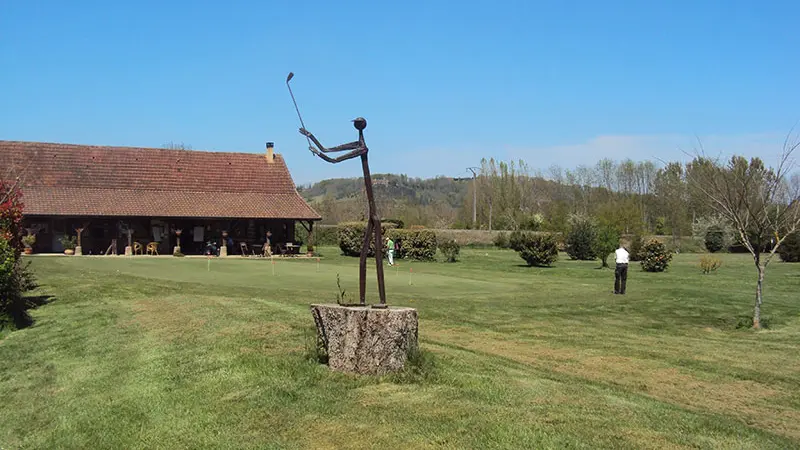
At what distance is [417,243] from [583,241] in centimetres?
1027

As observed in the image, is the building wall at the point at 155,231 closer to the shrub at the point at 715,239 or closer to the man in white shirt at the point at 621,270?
the man in white shirt at the point at 621,270

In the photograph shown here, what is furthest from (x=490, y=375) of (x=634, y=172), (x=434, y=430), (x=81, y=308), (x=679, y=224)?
(x=634, y=172)

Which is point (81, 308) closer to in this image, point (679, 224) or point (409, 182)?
point (679, 224)

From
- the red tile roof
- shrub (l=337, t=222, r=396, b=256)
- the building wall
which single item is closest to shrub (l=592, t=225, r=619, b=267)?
shrub (l=337, t=222, r=396, b=256)

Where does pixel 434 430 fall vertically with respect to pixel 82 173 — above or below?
below

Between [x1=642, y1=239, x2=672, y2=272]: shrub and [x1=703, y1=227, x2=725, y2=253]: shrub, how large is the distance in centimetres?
3191

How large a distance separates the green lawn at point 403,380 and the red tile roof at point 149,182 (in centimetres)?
2571

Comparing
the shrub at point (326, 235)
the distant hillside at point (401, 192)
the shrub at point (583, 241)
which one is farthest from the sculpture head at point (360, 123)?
the distant hillside at point (401, 192)

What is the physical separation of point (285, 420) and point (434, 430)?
1.52m

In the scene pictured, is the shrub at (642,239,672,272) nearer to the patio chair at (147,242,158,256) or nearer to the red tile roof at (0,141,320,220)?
the red tile roof at (0,141,320,220)

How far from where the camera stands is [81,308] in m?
16.3

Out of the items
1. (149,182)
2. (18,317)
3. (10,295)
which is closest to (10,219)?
(10,295)

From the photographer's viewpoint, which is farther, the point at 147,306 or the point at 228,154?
the point at 228,154

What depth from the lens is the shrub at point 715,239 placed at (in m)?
65.8
